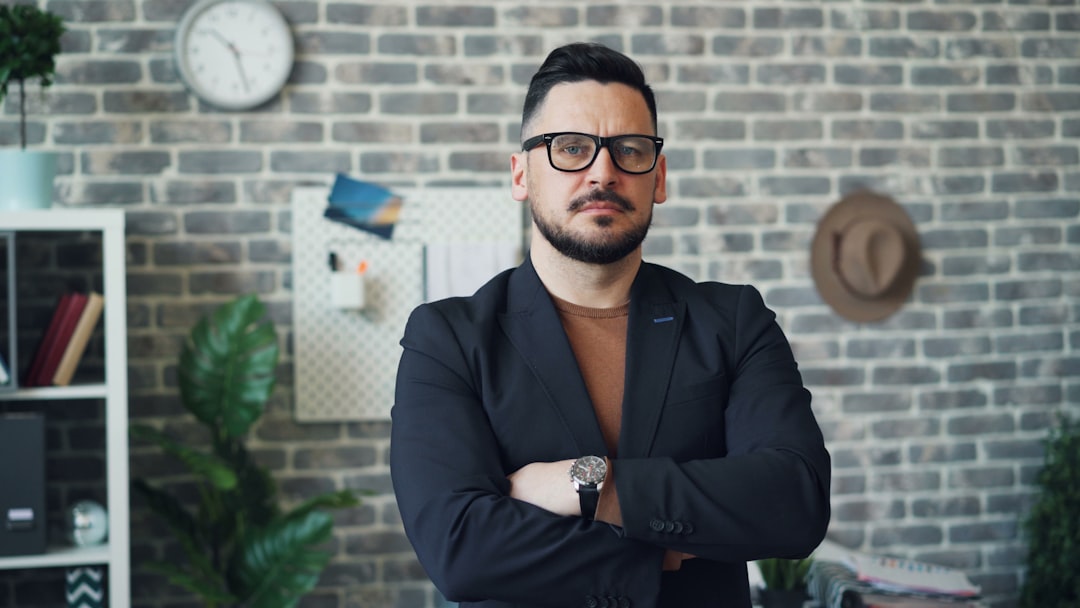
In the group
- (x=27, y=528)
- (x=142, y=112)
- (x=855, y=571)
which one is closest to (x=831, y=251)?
(x=855, y=571)

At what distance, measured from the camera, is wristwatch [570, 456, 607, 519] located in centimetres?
147

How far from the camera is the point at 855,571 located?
8.89 feet

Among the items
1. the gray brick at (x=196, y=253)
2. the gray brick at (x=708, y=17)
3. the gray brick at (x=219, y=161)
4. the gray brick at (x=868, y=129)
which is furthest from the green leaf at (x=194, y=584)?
the gray brick at (x=868, y=129)

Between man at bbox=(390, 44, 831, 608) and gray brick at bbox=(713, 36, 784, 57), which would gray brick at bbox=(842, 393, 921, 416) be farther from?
man at bbox=(390, 44, 831, 608)

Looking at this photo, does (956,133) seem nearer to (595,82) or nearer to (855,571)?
(855,571)

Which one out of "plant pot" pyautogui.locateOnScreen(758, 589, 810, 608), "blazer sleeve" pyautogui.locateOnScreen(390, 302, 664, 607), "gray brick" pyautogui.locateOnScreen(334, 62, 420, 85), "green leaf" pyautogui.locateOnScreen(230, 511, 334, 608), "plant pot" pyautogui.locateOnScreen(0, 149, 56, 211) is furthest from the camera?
"gray brick" pyautogui.locateOnScreen(334, 62, 420, 85)

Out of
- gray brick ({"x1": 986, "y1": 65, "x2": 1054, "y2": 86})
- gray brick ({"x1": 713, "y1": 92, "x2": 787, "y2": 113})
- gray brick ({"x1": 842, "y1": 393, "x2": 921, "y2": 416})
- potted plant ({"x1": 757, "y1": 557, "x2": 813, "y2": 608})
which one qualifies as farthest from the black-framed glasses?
gray brick ({"x1": 986, "y1": 65, "x2": 1054, "y2": 86})

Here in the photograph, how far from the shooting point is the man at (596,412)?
1.47 meters

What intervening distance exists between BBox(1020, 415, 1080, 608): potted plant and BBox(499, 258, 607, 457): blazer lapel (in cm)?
233

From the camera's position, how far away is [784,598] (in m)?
2.45

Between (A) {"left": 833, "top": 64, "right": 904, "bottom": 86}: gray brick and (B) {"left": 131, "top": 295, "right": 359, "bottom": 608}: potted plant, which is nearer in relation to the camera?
(B) {"left": 131, "top": 295, "right": 359, "bottom": 608}: potted plant

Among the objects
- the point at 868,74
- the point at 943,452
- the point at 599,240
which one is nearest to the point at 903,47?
the point at 868,74

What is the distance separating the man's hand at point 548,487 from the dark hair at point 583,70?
0.55 m

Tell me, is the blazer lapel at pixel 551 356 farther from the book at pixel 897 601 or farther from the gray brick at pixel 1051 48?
the gray brick at pixel 1051 48
